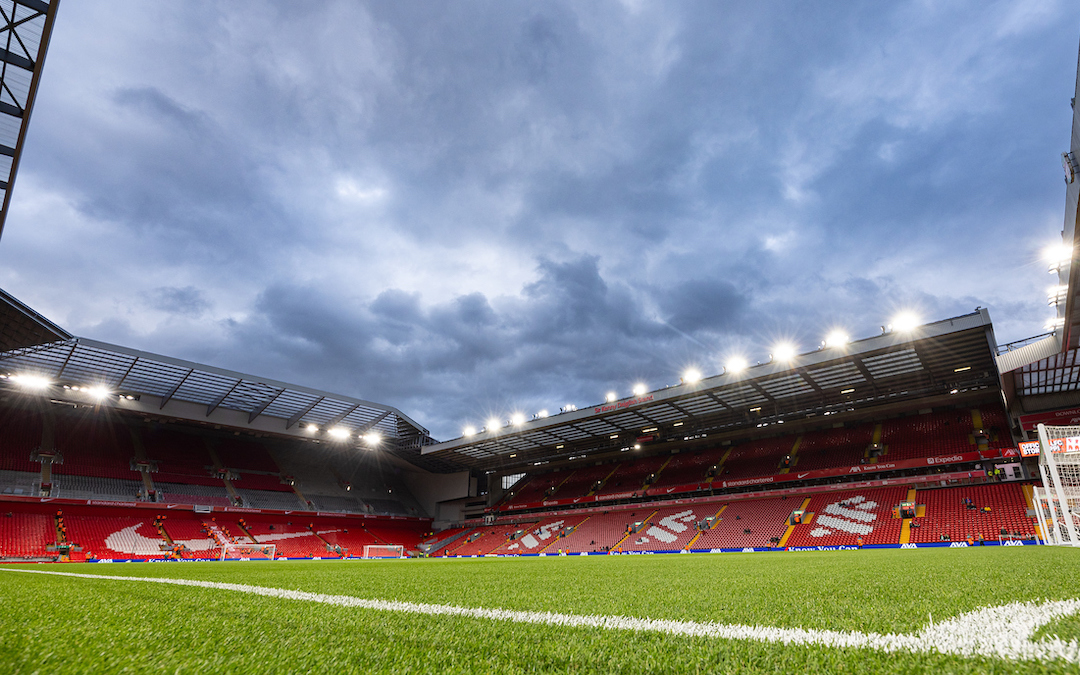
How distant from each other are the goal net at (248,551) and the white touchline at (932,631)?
3365 centimetres

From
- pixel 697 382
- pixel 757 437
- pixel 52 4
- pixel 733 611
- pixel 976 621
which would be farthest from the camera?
pixel 757 437

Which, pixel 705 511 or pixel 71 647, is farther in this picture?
pixel 705 511

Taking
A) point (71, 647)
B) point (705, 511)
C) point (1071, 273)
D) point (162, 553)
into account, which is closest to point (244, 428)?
point (162, 553)

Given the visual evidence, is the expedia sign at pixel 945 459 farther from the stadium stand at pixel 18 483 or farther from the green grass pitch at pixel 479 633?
the stadium stand at pixel 18 483

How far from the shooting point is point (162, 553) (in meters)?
28.0

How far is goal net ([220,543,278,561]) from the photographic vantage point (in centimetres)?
2978

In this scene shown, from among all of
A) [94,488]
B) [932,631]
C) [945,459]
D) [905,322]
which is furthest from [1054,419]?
[94,488]

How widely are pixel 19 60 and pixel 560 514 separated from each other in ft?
127

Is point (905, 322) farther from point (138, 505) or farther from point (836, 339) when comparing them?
point (138, 505)

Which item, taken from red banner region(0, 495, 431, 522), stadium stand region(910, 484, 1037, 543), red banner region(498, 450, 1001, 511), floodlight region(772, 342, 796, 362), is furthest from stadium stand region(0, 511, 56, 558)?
stadium stand region(910, 484, 1037, 543)

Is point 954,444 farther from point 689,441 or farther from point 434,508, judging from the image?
point 434,508

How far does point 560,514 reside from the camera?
4012 centimetres

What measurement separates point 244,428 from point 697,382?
95.4 feet

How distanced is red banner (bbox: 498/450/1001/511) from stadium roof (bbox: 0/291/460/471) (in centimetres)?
1349
